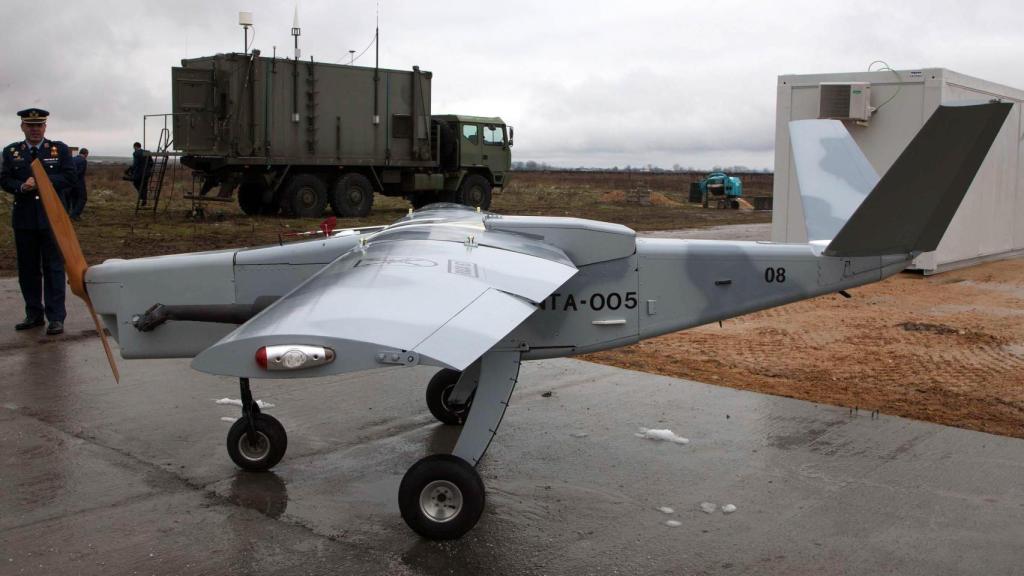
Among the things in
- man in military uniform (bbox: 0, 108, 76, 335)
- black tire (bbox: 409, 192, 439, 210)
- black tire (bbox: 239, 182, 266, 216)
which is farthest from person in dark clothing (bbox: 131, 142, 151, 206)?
man in military uniform (bbox: 0, 108, 76, 335)

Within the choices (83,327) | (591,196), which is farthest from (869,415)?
(591,196)

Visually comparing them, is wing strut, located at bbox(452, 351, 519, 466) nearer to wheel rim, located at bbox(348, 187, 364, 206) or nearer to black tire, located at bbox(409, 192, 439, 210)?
wheel rim, located at bbox(348, 187, 364, 206)

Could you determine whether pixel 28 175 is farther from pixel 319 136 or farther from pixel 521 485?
pixel 319 136

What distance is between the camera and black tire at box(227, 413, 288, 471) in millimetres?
5828

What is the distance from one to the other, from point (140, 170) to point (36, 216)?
1683 cm

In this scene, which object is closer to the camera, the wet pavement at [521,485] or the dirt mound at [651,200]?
the wet pavement at [521,485]

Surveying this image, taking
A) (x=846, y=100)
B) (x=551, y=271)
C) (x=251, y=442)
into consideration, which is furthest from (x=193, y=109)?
(x=551, y=271)

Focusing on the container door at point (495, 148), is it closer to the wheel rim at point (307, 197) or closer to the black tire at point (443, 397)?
the wheel rim at point (307, 197)

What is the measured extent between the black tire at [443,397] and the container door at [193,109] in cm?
1821

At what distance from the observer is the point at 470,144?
28.1 metres

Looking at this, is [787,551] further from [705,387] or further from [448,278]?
[705,387]

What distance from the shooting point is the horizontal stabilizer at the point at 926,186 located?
17.1 feet

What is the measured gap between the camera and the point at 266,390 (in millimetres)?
7809

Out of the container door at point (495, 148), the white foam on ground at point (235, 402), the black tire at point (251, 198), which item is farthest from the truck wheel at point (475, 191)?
the white foam on ground at point (235, 402)
